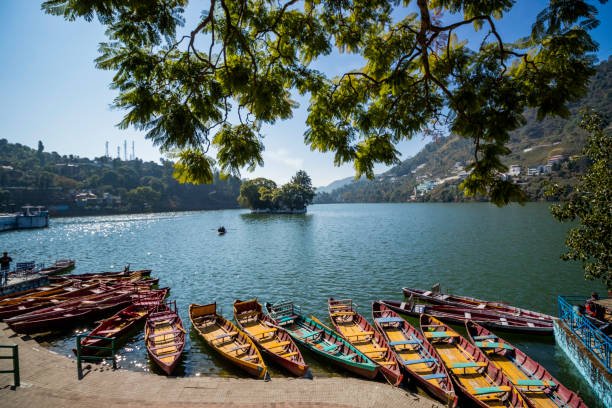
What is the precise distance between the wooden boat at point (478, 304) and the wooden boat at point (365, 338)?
5.59 m

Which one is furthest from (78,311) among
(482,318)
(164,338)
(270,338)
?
(482,318)

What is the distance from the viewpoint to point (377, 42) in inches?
263

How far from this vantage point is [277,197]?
128750 mm

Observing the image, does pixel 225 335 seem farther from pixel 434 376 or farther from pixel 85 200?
pixel 85 200

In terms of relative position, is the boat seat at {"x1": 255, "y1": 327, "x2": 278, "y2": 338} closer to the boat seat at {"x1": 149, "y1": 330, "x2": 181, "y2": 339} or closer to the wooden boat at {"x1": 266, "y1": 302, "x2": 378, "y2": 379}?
the wooden boat at {"x1": 266, "y1": 302, "x2": 378, "y2": 379}

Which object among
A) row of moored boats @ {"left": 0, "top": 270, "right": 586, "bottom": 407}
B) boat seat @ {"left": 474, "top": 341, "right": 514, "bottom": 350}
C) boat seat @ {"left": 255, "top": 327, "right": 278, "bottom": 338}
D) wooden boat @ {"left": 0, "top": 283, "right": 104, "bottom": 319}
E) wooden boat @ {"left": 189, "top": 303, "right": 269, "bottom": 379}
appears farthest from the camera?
wooden boat @ {"left": 0, "top": 283, "right": 104, "bottom": 319}

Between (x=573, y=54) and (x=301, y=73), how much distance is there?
15.1 feet

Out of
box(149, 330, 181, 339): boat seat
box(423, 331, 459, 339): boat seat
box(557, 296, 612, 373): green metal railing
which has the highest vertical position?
box(557, 296, 612, 373): green metal railing

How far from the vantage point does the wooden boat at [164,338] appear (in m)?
13.9

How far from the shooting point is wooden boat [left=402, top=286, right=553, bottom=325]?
19578 millimetres

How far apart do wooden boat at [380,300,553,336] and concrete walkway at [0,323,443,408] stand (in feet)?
33.1

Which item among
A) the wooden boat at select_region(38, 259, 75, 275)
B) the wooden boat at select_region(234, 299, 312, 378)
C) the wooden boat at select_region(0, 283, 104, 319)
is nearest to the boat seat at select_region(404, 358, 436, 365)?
the wooden boat at select_region(234, 299, 312, 378)

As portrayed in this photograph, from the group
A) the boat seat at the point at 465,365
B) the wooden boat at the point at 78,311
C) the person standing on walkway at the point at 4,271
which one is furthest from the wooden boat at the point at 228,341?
the person standing on walkway at the point at 4,271

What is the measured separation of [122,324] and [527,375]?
796 inches
